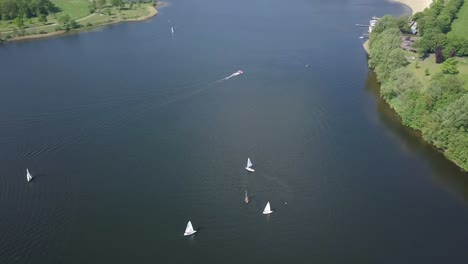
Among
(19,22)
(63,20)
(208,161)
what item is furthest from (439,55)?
(19,22)

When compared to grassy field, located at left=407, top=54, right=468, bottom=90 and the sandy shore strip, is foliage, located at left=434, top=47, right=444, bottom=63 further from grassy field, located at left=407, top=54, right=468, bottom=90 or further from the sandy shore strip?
the sandy shore strip

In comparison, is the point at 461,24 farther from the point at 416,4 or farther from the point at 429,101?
the point at 429,101

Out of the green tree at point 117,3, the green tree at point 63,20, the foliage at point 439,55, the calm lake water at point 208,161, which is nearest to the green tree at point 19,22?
the green tree at point 63,20

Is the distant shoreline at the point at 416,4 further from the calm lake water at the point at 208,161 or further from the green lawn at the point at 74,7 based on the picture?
the green lawn at the point at 74,7

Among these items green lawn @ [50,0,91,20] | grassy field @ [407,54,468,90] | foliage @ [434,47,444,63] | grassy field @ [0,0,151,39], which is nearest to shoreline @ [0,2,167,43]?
grassy field @ [0,0,151,39]

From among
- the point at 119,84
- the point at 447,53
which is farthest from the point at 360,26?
the point at 119,84

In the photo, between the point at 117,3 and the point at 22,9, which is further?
the point at 117,3
